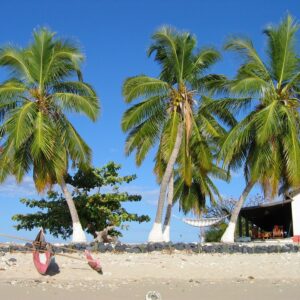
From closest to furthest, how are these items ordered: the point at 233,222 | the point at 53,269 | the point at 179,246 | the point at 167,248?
1. the point at 53,269
2. the point at 167,248
3. the point at 179,246
4. the point at 233,222

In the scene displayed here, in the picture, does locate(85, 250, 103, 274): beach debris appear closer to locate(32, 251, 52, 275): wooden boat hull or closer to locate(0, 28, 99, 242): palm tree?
locate(32, 251, 52, 275): wooden boat hull

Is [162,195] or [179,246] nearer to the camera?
[179,246]

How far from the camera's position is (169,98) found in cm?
2459

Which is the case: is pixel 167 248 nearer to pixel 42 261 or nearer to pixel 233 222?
pixel 233 222

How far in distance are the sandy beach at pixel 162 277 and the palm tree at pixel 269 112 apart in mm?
4361

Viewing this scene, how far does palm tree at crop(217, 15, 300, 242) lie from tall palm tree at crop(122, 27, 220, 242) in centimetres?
145

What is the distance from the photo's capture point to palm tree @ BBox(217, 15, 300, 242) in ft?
74.3

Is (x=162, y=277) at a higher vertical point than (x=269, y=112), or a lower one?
lower

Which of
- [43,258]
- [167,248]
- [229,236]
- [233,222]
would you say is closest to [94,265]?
[43,258]

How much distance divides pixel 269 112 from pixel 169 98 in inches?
182

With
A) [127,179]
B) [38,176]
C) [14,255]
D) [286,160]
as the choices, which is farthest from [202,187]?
[14,255]

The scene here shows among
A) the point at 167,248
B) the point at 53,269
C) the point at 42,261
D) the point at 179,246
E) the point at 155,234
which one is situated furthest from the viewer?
the point at 155,234

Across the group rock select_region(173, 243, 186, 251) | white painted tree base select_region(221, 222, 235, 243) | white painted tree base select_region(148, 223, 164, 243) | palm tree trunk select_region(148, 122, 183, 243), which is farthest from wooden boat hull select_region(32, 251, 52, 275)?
white painted tree base select_region(221, 222, 235, 243)

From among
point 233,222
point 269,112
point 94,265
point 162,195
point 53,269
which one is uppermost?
point 269,112
